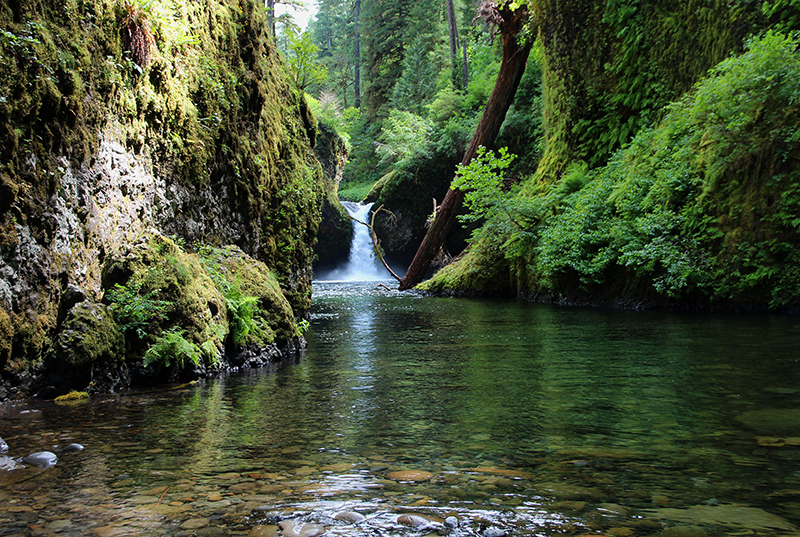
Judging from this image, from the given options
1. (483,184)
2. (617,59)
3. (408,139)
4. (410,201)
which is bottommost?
(483,184)

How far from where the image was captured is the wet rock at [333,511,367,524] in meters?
2.02

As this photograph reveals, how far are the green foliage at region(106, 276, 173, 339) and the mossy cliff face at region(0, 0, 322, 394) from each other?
0.21 metres

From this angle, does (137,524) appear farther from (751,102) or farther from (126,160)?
(751,102)

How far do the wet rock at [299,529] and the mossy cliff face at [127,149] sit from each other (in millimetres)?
2947

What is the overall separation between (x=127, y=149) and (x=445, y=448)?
4.48 meters

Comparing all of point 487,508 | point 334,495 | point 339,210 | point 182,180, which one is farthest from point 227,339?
point 339,210

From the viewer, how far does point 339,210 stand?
26859 mm

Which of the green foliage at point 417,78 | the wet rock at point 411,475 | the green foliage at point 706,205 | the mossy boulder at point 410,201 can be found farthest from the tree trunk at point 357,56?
the wet rock at point 411,475

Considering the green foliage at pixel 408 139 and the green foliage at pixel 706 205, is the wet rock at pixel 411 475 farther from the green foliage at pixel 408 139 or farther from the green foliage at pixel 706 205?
the green foliage at pixel 408 139

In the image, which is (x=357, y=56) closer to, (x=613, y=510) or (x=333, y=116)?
(x=333, y=116)

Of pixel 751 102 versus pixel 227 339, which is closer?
pixel 227 339

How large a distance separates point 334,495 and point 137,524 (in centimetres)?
73

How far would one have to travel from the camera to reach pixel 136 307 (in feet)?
15.7

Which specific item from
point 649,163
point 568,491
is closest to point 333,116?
point 649,163
